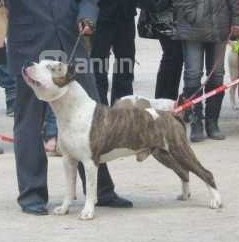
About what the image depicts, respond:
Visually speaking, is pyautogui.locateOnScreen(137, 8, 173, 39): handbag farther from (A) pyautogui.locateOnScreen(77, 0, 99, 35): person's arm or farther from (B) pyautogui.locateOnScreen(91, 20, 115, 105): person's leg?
(A) pyautogui.locateOnScreen(77, 0, 99, 35): person's arm

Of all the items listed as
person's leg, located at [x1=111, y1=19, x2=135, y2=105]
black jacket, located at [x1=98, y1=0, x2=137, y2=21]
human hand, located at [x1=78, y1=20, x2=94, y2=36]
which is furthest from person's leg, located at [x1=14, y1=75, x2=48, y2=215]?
person's leg, located at [x1=111, y1=19, x2=135, y2=105]

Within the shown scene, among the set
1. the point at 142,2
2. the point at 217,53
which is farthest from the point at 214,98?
the point at 142,2

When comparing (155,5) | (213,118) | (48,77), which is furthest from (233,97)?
(48,77)

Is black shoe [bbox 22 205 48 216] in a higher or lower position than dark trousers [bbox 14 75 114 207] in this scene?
lower

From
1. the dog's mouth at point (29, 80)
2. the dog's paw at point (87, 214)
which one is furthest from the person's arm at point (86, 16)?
the dog's paw at point (87, 214)

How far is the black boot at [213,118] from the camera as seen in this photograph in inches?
391

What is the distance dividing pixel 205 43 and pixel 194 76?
0.35m

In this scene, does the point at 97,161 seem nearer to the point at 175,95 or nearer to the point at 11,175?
the point at 11,175

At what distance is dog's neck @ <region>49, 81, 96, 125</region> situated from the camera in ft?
21.2

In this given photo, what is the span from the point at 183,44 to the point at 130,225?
360cm

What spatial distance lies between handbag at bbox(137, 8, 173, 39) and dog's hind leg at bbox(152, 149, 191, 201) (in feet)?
9.82

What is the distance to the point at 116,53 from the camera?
9242 millimetres

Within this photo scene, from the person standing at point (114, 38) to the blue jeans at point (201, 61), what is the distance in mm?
629

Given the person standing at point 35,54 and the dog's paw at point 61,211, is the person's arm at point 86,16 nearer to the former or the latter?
the person standing at point 35,54
